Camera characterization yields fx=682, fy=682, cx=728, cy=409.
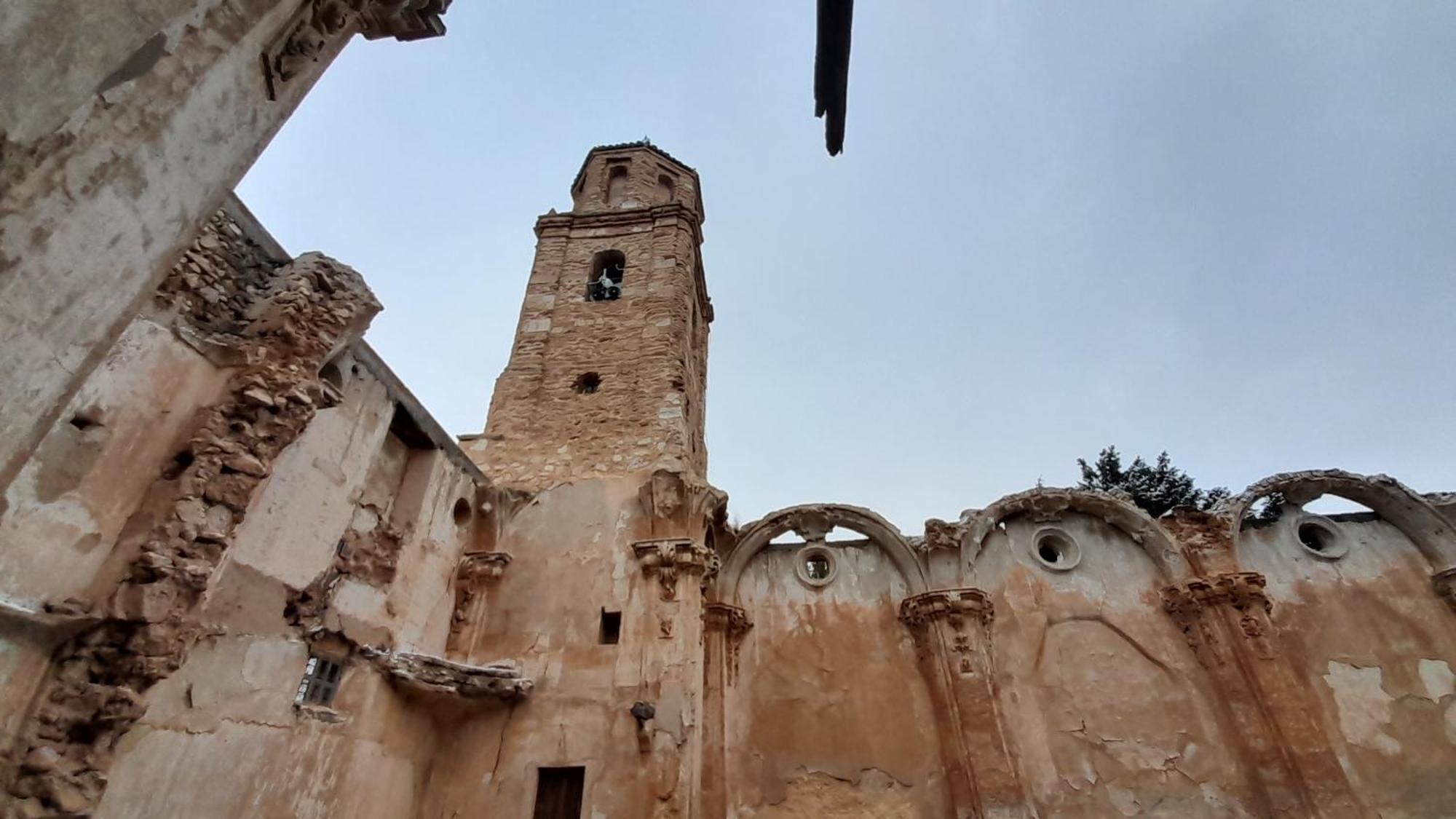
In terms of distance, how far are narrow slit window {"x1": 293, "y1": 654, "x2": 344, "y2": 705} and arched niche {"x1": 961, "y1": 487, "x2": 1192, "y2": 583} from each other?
8.68 m

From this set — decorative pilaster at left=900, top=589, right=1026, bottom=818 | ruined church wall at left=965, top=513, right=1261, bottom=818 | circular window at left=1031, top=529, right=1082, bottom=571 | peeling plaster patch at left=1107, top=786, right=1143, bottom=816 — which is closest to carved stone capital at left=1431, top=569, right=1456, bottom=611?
ruined church wall at left=965, top=513, right=1261, bottom=818

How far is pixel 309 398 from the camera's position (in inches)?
236

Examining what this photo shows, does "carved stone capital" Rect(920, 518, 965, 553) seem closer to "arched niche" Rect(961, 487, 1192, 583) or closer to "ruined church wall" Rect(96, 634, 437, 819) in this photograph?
Result: "arched niche" Rect(961, 487, 1192, 583)

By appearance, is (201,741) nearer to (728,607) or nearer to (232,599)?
(232,599)

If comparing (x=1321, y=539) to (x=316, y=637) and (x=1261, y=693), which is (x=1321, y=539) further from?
(x=316, y=637)

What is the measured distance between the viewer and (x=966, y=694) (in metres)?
9.55

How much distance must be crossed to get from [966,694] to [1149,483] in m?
14.8

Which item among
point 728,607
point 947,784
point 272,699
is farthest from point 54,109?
point 947,784

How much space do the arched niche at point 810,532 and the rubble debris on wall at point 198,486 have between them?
6752 mm

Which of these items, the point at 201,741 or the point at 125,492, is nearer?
the point at 125,492

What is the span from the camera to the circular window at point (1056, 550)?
36.3 ft

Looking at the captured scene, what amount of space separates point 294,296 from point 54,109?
14.4ft

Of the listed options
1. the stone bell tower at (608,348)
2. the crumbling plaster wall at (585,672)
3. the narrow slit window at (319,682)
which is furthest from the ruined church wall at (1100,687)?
the narrow slit window at (319,682)

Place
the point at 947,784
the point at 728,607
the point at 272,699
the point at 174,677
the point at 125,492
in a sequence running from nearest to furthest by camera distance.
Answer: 1. the point at 125,492
2. the point at 174,677
3. the point at 272,699
4. the point at 947,784
5. the point at 728,607
